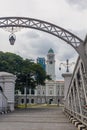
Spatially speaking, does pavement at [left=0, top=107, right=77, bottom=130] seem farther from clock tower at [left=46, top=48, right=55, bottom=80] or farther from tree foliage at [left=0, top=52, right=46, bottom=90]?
clock tower at [left=46, top=48, right=55, bottom=80]

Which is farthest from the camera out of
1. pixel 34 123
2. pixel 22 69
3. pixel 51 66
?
pixel 51 66

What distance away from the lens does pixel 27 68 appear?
2419 inches

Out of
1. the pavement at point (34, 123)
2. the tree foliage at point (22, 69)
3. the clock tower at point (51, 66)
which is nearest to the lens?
the pavement at point (34, 123)

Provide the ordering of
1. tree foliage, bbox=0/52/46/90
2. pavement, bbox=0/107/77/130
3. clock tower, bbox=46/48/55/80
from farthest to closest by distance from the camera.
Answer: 1. clock tower, bbox=46/48/55/80
2. tree foliage, bbox=0/52/46/90
3. pavement, bbox=0/107/77/130

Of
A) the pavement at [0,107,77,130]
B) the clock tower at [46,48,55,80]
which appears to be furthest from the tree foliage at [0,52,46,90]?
the clock tower at [46,48,55,80]

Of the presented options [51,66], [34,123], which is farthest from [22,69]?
[51,66]

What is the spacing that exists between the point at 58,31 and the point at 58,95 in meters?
125

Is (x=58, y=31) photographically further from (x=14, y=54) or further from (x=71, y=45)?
(x=14, y=54)

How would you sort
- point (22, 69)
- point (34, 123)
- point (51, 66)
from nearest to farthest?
point (34, 123), point (22, 69), point (51, 66)

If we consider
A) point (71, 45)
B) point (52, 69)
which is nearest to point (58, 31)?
point (71, 45)

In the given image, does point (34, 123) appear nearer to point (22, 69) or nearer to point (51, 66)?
point (22, 69)

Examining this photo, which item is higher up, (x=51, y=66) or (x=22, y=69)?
(x=51, y=66)

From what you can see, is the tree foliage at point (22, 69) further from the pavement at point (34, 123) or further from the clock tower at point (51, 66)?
the clock tower at point (51, 66)

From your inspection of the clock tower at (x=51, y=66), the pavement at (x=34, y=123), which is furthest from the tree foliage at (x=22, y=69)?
the clock tower at (x=51, y=66)
